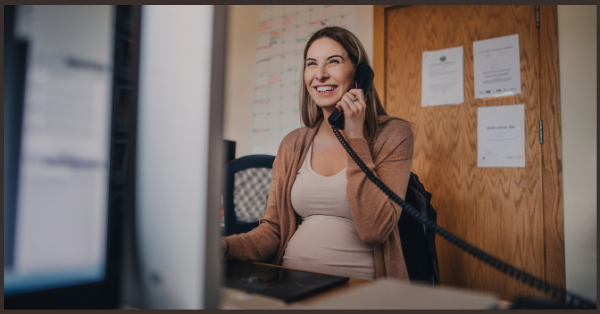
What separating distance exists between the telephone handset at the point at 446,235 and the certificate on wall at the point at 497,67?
897 millimetres

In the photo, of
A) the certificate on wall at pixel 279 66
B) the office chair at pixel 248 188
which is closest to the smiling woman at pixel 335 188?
the office chair at pixel 248 188

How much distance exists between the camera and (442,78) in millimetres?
1851

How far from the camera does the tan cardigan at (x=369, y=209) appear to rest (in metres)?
0.91

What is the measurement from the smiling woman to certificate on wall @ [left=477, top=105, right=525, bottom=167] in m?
0.79

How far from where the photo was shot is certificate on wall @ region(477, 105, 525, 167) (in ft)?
5.43

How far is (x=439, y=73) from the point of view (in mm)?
1862

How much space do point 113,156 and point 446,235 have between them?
67cm

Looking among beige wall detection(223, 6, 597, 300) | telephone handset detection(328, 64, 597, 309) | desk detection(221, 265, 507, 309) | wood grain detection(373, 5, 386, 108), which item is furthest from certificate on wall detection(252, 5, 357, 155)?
desk detection(221, 265, 507, 309)

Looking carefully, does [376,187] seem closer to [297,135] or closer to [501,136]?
[297,135]

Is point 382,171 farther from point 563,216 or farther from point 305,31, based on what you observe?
point 305,31

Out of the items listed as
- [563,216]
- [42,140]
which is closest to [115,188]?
[42,140]

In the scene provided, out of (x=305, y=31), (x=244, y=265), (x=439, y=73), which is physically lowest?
(x=244, y=265)

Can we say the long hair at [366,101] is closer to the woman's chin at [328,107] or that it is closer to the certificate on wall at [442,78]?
the woman's chin at [328,107]

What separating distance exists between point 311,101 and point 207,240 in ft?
3.68
